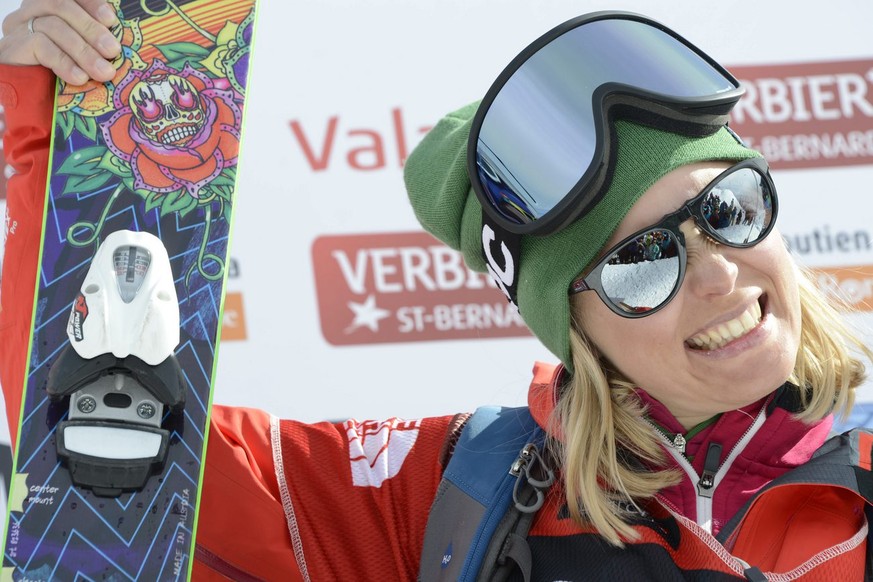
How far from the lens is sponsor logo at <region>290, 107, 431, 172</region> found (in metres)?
3.14

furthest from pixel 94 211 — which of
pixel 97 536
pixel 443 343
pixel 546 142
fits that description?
pixel 443 343

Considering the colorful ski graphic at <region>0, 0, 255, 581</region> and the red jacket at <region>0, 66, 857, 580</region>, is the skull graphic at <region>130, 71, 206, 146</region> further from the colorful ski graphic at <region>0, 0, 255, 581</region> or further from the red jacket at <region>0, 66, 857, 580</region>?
the red jacket at <region>0, 66, 857, 580</region>

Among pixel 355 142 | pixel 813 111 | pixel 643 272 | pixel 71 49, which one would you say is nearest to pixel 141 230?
pixel 71 49

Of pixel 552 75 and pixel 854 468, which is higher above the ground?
pixel 552 75

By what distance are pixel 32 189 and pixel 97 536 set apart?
0.69 metres

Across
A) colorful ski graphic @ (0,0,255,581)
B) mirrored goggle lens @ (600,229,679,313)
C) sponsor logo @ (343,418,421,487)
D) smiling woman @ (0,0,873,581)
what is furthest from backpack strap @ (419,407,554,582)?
colorful ski graphic @ (0,0,255,581)

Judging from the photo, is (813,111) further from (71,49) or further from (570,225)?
(71,49)

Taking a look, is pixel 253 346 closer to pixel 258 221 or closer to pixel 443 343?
pixel 258 221

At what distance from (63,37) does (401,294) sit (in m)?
1.60

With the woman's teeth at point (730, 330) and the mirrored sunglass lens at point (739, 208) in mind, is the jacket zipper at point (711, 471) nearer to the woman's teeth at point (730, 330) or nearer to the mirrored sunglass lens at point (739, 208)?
the woman's teeth at point (730, 330)

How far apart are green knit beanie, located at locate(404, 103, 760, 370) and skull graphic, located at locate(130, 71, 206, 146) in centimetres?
49

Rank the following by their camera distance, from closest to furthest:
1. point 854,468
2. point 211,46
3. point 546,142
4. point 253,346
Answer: point 854,468 < point 546,142 < point 211,46 < point 253,346

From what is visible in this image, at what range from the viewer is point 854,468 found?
1.53 meters

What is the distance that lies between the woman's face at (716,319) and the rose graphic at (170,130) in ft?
2.98
